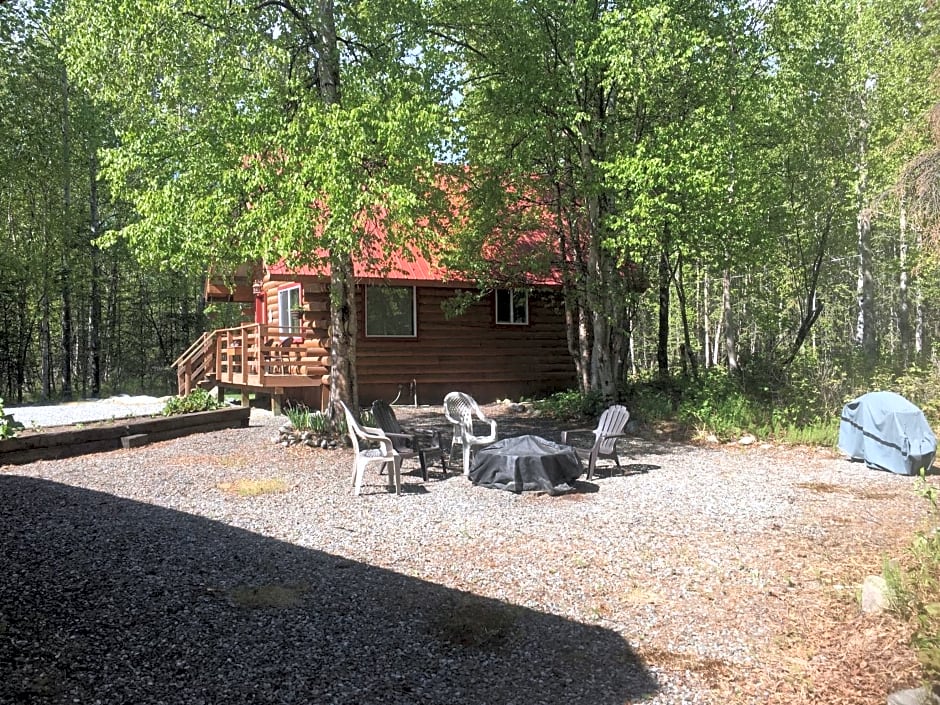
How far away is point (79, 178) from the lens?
2234cm

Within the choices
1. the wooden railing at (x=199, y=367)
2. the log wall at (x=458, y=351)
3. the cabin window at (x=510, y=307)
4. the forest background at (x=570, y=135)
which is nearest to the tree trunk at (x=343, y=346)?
the forest background at (x=570, y=135)

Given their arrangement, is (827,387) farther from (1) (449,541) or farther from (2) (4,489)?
(2) (4,489)

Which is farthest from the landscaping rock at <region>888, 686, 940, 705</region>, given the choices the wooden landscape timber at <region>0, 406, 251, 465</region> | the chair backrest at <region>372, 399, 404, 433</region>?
the wooden landscape timber at <region>0, 406, 251, 465</region>

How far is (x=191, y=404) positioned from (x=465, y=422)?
18.9 ft

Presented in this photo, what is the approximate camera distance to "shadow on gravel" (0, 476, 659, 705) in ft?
10.2

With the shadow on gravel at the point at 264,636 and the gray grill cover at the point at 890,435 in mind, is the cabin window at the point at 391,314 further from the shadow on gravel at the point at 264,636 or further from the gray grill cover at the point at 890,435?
the shadow on gravel at the point at 264,636

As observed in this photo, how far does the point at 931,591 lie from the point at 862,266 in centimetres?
1678

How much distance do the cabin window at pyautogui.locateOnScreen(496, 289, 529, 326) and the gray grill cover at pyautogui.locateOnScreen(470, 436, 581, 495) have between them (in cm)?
894

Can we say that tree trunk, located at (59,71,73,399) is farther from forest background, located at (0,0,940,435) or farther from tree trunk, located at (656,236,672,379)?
tree trunk, located at (656,236,672,379)

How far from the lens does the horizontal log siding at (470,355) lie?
1498 cm

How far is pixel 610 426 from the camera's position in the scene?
8.16 meters

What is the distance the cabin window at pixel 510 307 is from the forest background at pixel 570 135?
1.52m

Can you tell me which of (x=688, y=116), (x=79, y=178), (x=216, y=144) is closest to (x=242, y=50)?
(x=216, y=144)

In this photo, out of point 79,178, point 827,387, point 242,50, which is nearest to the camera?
point 242,50
